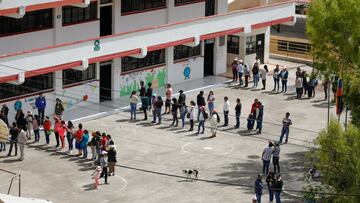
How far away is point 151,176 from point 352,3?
9.74 meters

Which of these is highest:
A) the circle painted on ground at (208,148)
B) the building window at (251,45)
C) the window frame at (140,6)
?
the window frame at (140,6)

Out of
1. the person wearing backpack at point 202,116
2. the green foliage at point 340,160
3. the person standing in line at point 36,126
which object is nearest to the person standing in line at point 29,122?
the person standing in line at point 36,126

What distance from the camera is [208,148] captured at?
38.4m

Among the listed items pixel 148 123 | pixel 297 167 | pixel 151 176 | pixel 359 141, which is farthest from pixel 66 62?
pixel 359 141

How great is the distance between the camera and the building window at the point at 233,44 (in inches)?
2090

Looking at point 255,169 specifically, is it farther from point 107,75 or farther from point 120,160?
point 107,75

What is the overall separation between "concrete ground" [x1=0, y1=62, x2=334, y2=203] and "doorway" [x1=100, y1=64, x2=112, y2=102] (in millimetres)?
2620

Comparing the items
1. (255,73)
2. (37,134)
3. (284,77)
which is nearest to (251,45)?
(255,73)

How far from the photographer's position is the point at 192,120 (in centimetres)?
4041

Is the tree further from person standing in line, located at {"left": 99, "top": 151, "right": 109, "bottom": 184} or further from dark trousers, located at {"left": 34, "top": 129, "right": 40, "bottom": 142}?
dark trousers, located at {"left": 34, "top": 129, "right": 40, "bottom": 142}

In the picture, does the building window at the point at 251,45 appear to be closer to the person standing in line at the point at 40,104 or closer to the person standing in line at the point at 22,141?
the person standing in line at the point at 40,104

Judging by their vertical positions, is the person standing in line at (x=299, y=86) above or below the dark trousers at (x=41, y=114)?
above

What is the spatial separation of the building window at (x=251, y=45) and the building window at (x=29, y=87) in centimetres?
1510

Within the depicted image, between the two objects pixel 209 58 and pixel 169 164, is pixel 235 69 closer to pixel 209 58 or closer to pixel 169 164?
pixel 209 58
